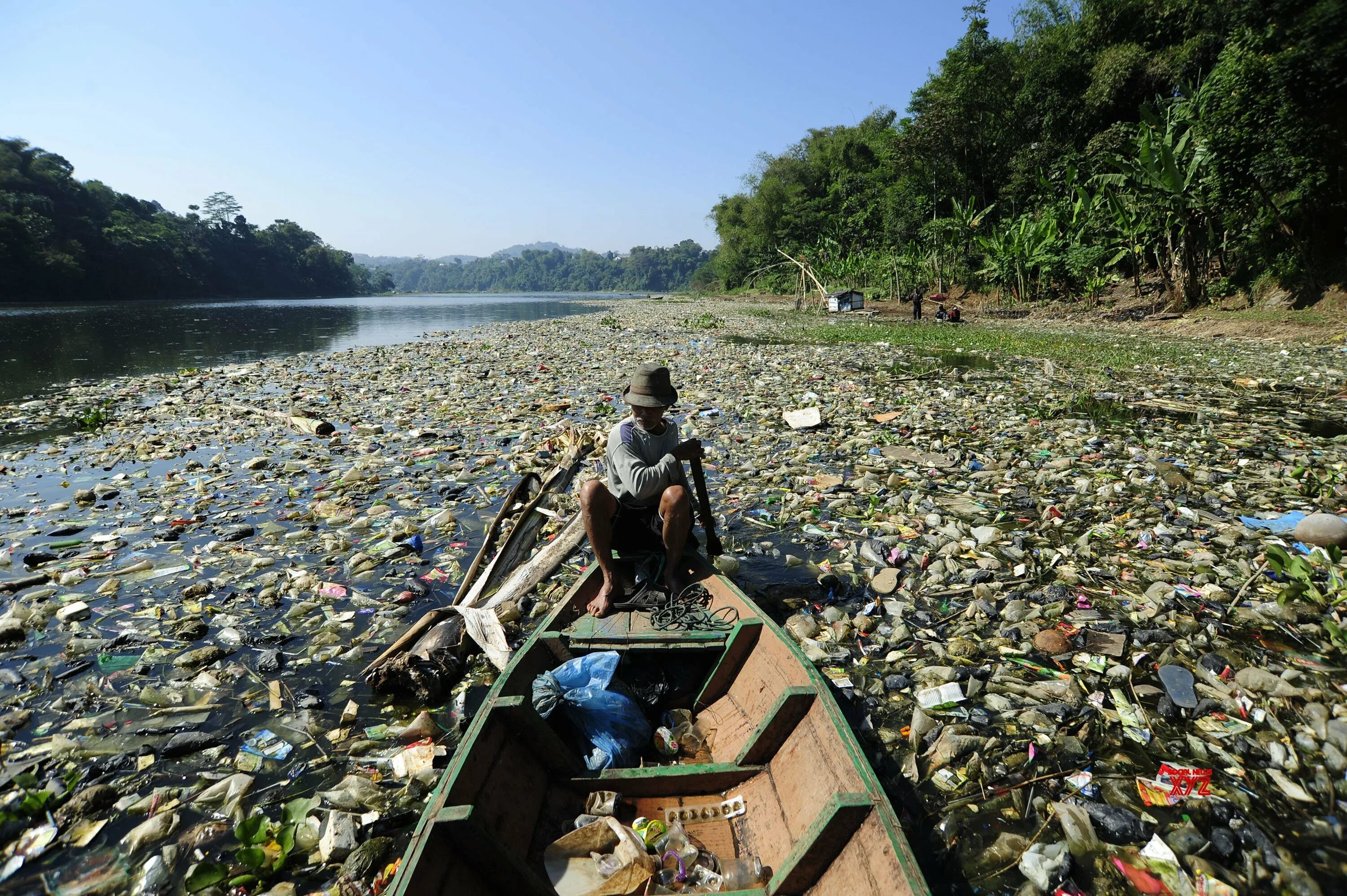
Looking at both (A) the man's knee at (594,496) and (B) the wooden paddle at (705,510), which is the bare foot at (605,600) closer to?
(A) the man's knee at (594,496)

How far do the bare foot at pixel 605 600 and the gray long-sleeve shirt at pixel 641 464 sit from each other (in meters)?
0.58

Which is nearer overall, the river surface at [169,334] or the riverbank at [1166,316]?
the riverbank at [1166,316]

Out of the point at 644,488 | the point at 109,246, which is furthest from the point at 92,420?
the point at 109,246

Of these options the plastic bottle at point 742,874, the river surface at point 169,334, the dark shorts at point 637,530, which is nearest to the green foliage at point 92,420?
the river surface at point 169,334

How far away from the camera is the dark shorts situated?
4562mm

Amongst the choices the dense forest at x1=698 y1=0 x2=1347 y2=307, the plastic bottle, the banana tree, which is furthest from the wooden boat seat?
the banana tree

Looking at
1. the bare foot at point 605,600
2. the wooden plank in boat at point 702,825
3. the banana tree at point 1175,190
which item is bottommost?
the wooden plank in boat at point 702,825

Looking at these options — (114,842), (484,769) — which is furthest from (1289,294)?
(114,842)

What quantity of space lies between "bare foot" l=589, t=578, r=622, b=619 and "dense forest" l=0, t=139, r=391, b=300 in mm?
68310

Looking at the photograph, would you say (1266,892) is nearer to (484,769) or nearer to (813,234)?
(484,769)

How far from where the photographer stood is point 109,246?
60.5 m

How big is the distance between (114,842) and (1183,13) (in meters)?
37.2

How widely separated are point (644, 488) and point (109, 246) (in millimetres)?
80524

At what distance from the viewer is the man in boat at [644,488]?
13.7 feet
